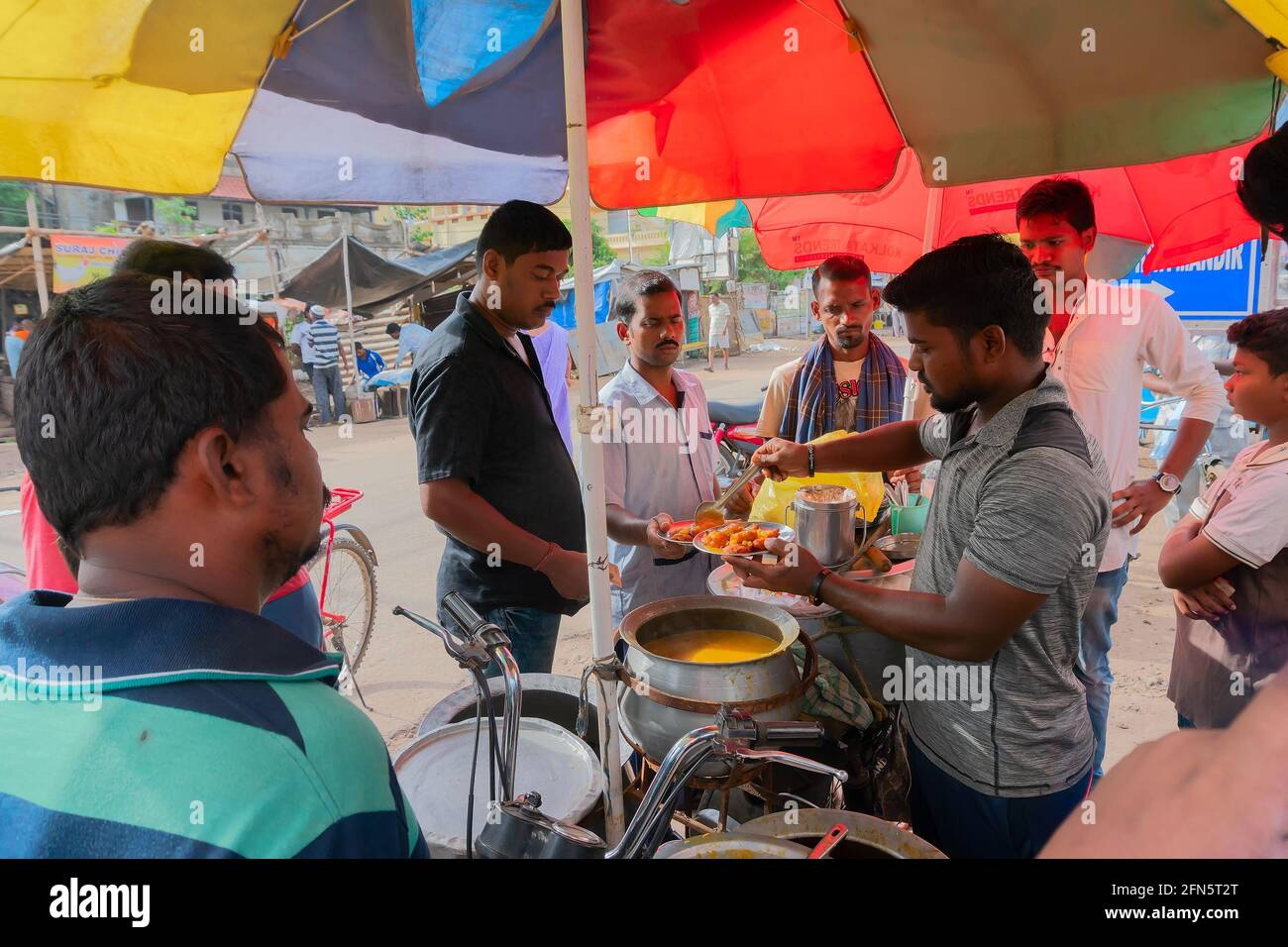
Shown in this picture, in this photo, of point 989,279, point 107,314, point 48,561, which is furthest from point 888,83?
point 48,561

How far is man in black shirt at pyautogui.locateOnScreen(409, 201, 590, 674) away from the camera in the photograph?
2504 mm

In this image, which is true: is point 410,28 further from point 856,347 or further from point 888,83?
point 856,347

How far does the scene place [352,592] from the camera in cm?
497

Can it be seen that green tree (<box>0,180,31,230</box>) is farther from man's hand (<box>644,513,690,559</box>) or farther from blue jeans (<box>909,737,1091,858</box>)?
blue jeans (<box>909,737,1091,858</box>)

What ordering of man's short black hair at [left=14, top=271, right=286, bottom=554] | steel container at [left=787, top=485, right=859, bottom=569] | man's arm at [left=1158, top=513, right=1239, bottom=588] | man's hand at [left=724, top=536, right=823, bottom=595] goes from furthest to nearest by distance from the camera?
steel container at [left=787, top=485, right=859, bottom=569] → man's arm at [left=1158, top=513, right=1239, bottom=588] → man's hand at [left=724, top=536, right=823, bottom=595] → man's short black hair at [left=14, top=271, right=286, bottom=554]

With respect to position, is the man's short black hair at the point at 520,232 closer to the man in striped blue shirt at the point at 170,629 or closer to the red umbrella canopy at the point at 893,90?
the red umbrella canopy at the point at 893,90

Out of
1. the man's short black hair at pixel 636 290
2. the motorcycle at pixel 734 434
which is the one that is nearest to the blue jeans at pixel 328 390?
the motorcycle at pixel 734 434

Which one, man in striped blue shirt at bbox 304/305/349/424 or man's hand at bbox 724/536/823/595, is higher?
man in striped blue shirt at bbox 304/305/349/424

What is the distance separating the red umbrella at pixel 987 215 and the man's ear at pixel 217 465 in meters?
3.89

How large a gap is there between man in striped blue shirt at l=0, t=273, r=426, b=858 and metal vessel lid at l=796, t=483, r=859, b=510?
1.89 m

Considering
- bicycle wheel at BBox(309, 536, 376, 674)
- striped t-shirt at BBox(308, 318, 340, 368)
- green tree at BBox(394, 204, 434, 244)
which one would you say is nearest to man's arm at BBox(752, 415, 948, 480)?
bicycle wheel at BBox(309, 536, 376, 674)

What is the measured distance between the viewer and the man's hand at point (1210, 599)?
2.43 metres

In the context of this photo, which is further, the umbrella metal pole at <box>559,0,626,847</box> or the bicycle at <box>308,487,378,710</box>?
the bicycle at <box>308,487,378,710</box>
